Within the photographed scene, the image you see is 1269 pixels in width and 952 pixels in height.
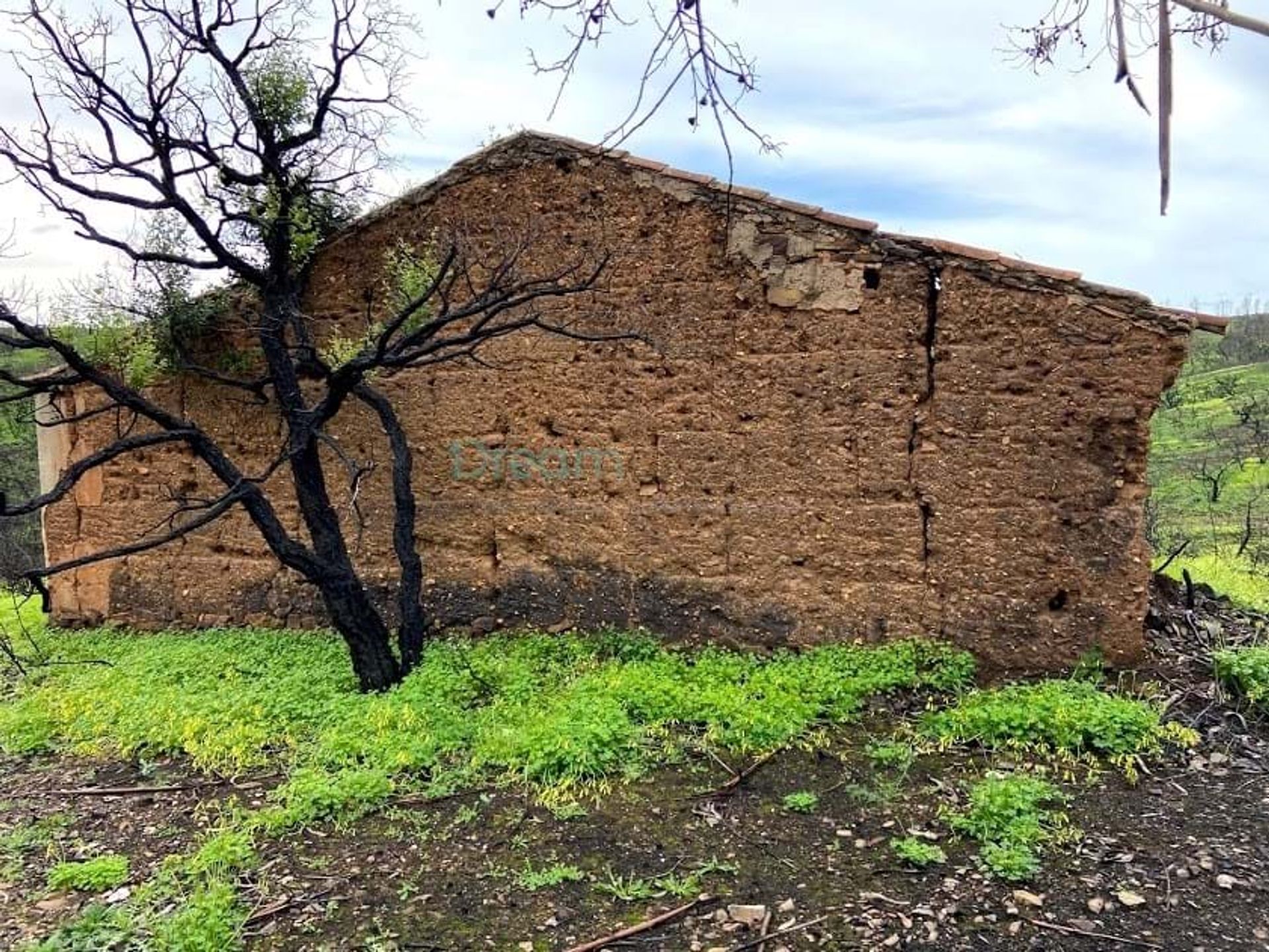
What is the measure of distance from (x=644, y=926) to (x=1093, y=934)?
69.2 inches

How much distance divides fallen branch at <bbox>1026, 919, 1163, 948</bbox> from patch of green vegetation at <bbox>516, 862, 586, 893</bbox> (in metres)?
1.90

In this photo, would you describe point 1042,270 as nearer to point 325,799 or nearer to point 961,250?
point 961,250

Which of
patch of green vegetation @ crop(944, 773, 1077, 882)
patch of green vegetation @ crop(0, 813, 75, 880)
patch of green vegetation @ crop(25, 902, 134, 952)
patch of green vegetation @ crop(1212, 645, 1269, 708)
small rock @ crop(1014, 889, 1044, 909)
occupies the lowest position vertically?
patch of green vegetation @ crop(0, 813, 75, 880)

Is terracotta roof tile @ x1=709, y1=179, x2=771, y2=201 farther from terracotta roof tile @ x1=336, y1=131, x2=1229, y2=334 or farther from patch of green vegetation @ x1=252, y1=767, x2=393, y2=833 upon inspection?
patch of green vegetation @ x1=252, y1=767, x2=393, y2=833

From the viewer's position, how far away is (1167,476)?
1758 cm

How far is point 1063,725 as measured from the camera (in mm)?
4824

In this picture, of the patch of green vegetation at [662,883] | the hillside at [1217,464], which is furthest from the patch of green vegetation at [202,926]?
the hillside at [1217,464]

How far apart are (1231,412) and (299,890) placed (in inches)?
803

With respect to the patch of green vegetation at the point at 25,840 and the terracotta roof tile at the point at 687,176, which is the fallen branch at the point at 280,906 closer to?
the patch of green vegetation at the point at 25,840

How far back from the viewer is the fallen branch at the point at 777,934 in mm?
3420

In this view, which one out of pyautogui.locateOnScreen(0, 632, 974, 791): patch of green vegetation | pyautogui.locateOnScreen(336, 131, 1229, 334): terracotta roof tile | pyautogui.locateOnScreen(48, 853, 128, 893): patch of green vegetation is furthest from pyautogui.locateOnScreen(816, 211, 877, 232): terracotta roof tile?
pyautogui.locateOnScreen(48, 853, 128, 893): patch of green vegetation

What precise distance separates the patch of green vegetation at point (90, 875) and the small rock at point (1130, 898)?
4461mm

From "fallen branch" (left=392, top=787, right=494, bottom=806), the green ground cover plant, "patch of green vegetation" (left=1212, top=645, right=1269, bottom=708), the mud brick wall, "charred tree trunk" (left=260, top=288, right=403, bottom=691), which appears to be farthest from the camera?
"charred tree trunk" (left=260, top=288, right=403, bottom=691)

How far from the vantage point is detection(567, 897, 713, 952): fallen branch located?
136 inches
